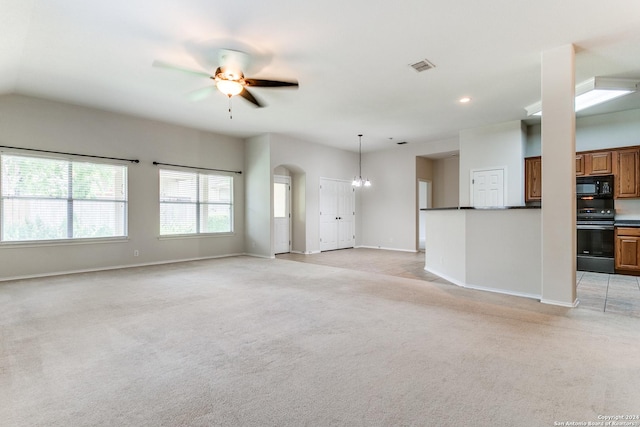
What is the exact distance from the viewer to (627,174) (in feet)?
18.7

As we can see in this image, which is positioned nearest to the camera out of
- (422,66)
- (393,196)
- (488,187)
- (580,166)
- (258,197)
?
(422,66)

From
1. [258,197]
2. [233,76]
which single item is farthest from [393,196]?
[233,76]

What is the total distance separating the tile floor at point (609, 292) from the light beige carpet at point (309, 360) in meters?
0.42

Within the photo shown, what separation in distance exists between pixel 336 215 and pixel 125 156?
5562mm

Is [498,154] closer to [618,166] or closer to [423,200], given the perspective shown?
[618,166]

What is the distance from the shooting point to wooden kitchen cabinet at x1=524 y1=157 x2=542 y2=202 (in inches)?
257

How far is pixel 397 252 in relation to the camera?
8922 millimetres

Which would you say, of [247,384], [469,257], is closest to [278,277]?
[469,257]

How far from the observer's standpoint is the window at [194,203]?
278 inches

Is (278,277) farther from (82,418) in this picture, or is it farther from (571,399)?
(571,399)

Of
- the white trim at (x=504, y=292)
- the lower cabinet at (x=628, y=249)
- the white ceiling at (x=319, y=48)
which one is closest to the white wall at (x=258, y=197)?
the white ceiling at (x=319, y=48)

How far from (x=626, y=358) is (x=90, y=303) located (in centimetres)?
536

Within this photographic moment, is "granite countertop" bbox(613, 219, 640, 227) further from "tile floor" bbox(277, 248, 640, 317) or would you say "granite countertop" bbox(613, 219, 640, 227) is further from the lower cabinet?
"tile floor" bbox(277, 248, 640, 317)

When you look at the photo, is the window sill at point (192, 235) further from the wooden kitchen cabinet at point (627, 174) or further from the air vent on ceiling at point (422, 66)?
the wooden kitchen cabinet at point (627, 174)
